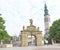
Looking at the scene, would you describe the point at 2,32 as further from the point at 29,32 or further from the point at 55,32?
the point at 55,32

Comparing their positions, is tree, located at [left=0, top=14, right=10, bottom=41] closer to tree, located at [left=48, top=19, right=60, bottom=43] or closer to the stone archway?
the stone archway

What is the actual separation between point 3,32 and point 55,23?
Result: 89.3ft

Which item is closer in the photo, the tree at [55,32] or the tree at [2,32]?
the tree at [2,32]

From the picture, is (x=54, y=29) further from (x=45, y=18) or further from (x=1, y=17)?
(x=45, y=18)

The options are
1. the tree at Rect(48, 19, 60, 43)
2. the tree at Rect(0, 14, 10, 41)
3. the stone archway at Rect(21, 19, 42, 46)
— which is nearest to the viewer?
the tree at Rect(0, 14, 10, 41)

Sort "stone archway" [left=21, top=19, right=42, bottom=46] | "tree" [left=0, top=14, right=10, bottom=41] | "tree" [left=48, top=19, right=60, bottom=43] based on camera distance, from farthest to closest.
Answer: "tree" [left=48, top=19, right=60, bottom=43]
"stone archway" [left=21, top=19, right=42, bottom=46]
"tree" [left=0, top=14, right=10, bottom=41]

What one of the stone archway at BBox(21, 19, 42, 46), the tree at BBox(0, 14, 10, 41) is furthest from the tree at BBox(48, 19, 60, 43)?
the tree at BBox(0, 14, 10, 41)

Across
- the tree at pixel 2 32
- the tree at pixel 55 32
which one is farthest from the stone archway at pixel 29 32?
the tree at pixel 2 32

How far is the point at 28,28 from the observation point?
5800cm

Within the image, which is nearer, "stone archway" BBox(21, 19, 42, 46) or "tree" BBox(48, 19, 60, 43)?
"stone archway" BBox(21, 19, 42, 46)

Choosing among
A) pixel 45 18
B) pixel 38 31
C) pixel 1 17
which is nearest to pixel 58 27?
pixel 38 31

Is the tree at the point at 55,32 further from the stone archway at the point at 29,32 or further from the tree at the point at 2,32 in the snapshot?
the tree at the point at 2,32

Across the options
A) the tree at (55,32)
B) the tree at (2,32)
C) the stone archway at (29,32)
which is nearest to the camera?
the tree at (2,32)

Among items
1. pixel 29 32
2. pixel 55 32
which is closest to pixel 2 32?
pixel 29 32
